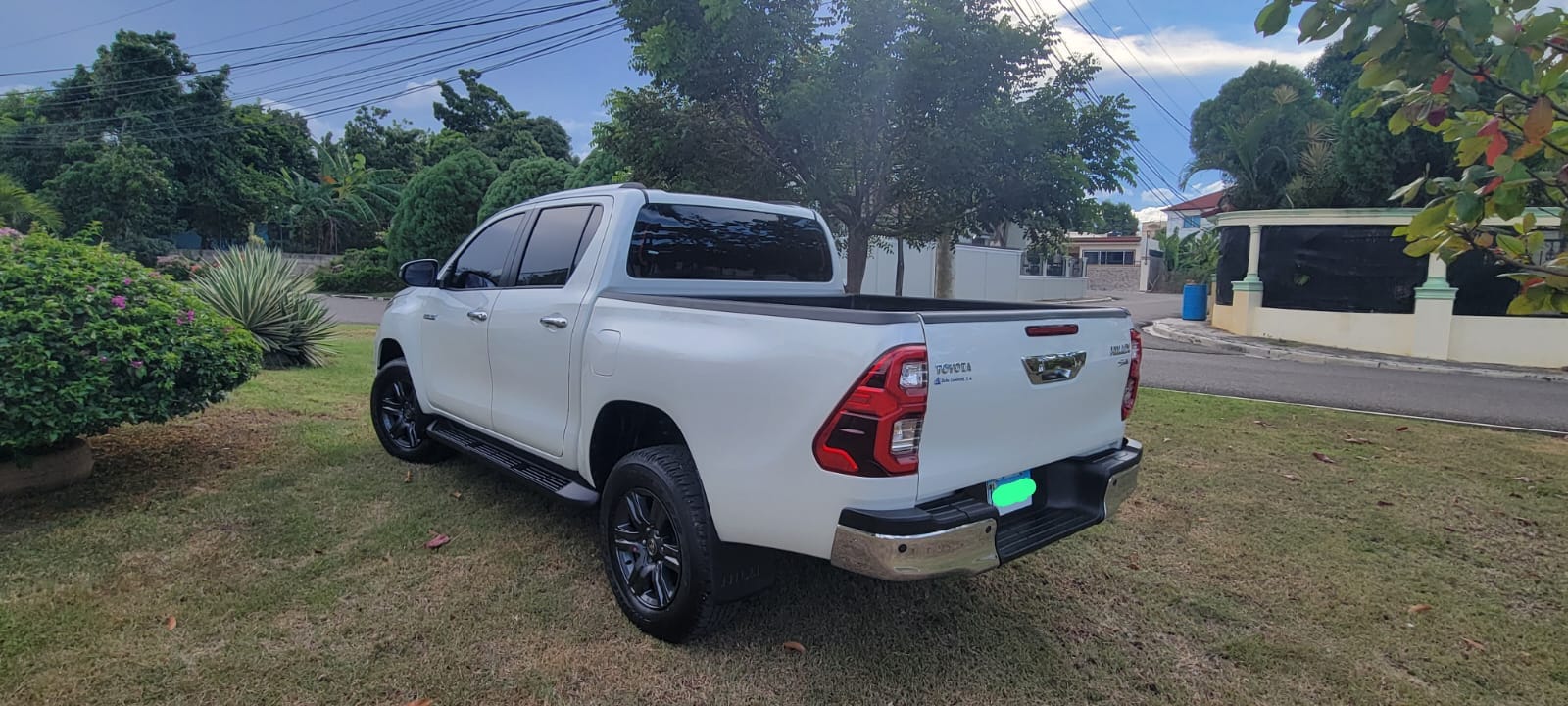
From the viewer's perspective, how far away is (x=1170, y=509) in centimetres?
461

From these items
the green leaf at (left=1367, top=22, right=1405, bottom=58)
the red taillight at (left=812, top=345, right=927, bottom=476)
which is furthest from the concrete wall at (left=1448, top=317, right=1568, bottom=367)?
the red taillight at (left=812, top=345, right=927, bottom=476)

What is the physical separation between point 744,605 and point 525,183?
20.8 metres

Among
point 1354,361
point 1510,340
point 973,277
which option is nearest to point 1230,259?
point 1510,340

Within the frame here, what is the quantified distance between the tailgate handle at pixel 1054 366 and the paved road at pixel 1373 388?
7.27m

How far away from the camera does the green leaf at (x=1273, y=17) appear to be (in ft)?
6.29

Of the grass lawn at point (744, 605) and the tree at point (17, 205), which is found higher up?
the tree at point (17, 205)

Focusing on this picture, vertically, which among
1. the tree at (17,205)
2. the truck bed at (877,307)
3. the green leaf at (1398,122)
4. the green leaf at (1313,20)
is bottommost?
the truck bed at (877,307)

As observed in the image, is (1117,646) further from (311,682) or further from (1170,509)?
(311,682)

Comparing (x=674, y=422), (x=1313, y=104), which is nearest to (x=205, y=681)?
(x=674, y=422)

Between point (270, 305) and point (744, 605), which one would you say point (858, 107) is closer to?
point (744, 605)

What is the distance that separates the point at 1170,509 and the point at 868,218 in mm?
4687

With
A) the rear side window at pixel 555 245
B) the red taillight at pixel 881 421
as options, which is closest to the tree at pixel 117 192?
the rear side window at pixel 555 245

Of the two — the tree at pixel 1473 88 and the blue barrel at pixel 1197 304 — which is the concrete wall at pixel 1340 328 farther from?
the tree at pixel 1473 88

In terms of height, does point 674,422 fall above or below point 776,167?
below
